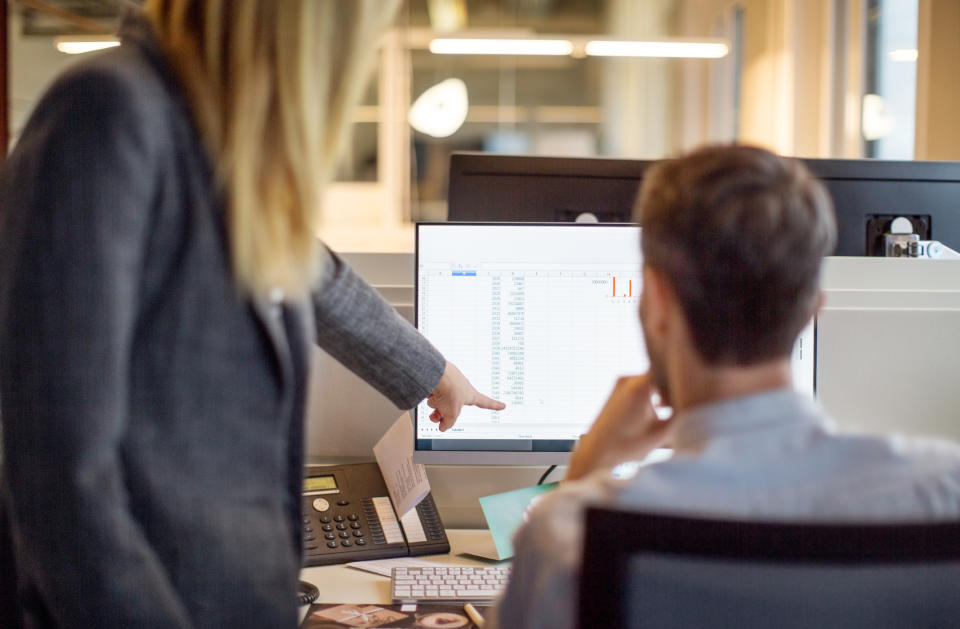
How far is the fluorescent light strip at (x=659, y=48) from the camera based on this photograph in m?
4.93

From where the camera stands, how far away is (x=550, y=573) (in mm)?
618

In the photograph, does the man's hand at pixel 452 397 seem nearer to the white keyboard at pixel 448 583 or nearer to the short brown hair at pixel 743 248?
the white keyboard at pixel 448 583

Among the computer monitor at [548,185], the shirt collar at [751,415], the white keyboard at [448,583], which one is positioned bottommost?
the white keyboard at [448,583]

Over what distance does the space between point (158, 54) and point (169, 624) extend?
433 mm

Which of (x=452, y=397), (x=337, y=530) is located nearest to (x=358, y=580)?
(x=337, y=530)

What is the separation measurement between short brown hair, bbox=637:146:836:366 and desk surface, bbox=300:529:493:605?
60 cm

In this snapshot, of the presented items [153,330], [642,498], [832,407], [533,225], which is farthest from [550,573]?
[832,407]

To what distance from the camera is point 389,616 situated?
1023 millimetres

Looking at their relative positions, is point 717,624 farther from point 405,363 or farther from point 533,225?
point 533,225

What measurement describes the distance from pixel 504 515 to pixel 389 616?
0.21 m

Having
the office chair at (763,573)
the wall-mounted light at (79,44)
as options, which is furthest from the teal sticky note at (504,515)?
the wall-mounted light at (79,44)

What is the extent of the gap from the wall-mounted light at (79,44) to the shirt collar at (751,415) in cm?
200

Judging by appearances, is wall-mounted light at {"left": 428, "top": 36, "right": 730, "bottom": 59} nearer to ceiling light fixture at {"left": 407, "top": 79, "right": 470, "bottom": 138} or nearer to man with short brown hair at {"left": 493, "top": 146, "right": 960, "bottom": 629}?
ceiling light fixture at {"left": 407, "top": 79, "right": 470, "bottom": 138}

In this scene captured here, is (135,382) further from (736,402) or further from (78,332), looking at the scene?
(736,402)
